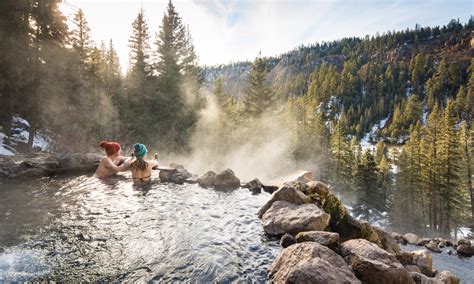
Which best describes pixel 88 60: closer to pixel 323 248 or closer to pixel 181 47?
pixel 181 47

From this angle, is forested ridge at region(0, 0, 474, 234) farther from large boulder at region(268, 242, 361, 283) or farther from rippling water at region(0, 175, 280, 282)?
large boulder at region(268, 242, 361, 283)

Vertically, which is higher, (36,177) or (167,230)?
(36,177)

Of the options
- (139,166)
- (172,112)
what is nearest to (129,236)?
(139,166)

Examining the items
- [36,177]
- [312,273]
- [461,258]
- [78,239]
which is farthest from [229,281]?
[461,258]

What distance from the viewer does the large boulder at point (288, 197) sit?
8516 millimetres

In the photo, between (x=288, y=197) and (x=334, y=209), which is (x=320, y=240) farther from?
(x=288, y=197)

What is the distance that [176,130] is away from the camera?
25781mm

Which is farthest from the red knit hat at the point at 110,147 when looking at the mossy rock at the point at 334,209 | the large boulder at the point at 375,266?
the large boulder at the point at 375,266

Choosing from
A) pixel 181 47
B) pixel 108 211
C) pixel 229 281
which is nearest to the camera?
pixel 229 281

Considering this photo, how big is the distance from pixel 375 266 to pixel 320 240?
1247 mm

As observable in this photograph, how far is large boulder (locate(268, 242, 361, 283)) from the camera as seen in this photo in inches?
177

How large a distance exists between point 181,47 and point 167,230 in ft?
81.2

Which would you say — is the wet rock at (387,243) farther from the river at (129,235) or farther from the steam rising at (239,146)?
the steam rising at (239,146)

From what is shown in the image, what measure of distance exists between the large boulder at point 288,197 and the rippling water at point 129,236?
0.67 m
